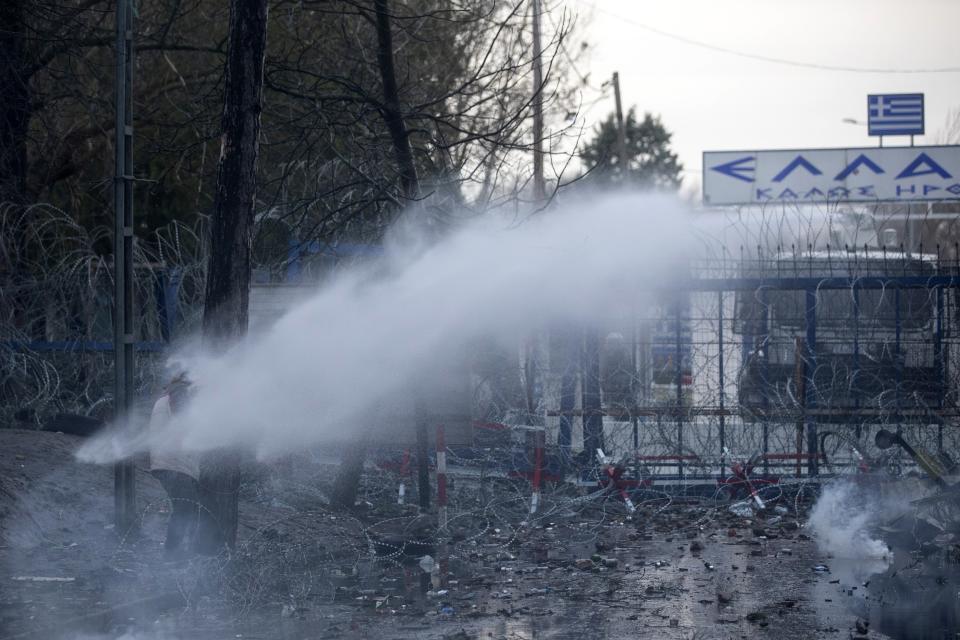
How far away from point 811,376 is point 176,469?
696 centimetres

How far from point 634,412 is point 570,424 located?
726 mm

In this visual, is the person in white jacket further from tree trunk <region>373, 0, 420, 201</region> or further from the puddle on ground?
the puddle on ground

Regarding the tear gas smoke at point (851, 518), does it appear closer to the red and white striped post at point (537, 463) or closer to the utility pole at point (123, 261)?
the red and white striped post at point (537, 463)

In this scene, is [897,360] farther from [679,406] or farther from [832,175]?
[832,175]

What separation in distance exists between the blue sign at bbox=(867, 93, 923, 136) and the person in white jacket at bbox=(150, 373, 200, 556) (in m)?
Answer: 24.0

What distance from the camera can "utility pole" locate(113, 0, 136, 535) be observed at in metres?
8.64

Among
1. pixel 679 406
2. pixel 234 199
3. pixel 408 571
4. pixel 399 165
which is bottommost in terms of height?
pixel 408 571

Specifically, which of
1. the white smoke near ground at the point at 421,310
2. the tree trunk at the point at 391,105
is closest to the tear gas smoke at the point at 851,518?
the white smoke near ground at the point at 421,310

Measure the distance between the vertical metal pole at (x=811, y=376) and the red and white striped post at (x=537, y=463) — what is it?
287 cm

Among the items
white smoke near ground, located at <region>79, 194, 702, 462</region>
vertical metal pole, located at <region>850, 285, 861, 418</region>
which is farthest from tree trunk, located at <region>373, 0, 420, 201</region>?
vertical metal pole, located at <region>850, 285, 861, 418</region>

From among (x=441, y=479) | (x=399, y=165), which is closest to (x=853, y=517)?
(x=441, y=479)

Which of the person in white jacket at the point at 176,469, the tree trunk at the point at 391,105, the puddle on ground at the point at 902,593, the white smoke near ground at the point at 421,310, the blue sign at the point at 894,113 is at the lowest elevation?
the puddle on ground at the point at 902,593

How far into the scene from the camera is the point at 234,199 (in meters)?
8.16

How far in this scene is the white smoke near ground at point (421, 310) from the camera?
10.4 metres
